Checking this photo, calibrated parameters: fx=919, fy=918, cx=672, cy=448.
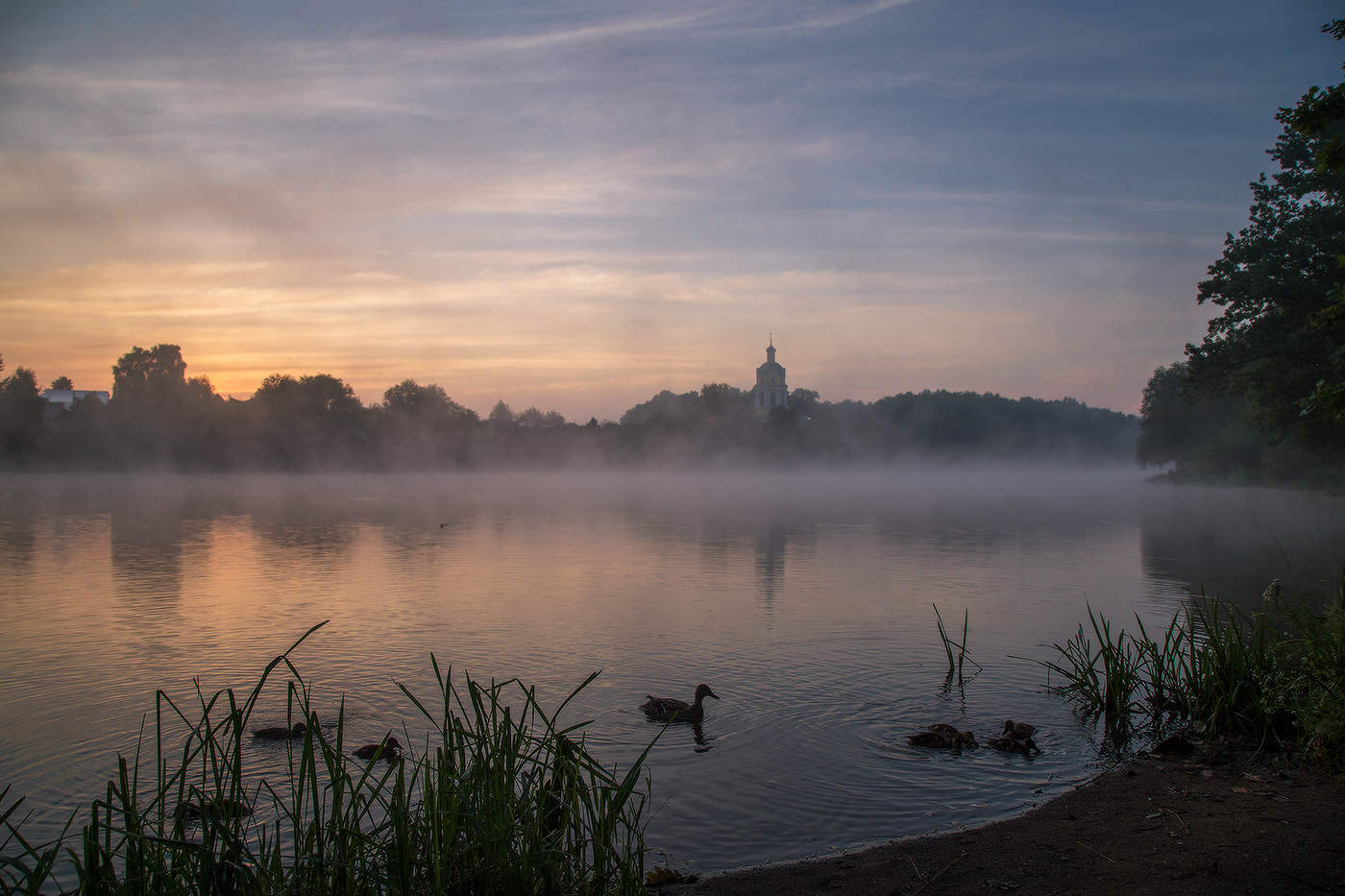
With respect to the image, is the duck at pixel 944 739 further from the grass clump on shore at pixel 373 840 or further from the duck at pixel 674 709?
the grass clump on shore at pixel 373 840

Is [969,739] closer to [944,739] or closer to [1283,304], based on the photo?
[944,739]

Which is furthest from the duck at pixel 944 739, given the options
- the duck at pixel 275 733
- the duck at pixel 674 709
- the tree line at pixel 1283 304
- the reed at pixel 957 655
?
the tree line at pixel 1283 304

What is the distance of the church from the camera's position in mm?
165500

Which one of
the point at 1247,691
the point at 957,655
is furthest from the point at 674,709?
the point at 1247,691

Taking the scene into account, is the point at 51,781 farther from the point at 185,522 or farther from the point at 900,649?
the point at 185,522

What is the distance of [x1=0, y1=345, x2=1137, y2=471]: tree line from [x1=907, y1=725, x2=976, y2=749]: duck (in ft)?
272

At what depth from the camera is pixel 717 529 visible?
30.6m

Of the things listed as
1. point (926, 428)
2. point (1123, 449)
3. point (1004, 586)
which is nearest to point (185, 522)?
point (1004, 586)

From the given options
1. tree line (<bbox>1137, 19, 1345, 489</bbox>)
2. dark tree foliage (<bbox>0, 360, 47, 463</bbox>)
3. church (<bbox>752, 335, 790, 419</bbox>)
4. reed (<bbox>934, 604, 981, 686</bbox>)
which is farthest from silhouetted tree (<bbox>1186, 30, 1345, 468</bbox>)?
church (<bbox>752, 335, 790, 419</bbox>)

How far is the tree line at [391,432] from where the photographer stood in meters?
78.1

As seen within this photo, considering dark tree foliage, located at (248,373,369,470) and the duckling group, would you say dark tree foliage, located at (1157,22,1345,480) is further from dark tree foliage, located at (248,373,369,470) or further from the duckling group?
dark tree foliage, located at (248,373,369,470)

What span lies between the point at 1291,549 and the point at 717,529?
16.0m

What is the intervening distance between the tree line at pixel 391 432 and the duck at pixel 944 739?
8295 centimetres

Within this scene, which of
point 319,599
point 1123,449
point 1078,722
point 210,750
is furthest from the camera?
point 1123,449
